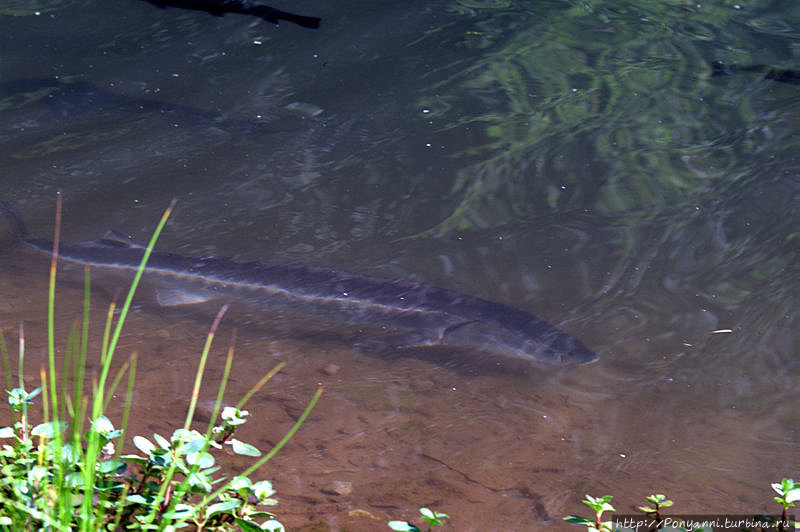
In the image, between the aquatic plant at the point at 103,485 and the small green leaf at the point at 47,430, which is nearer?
the aquatic plant at the point at 103,485

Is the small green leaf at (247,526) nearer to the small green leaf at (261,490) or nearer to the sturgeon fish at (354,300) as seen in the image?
the small green leaf at (261,490)

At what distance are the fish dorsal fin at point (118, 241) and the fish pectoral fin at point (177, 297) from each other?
0.59 metres

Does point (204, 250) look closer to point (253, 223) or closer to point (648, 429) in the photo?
point (253, 223)

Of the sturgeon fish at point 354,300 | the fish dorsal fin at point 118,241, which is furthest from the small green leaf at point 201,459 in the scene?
the fish dorsal fin at point 118,241

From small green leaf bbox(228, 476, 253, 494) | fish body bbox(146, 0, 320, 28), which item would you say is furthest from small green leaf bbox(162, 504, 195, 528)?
fish body bbox(146, 0, 320, 28)

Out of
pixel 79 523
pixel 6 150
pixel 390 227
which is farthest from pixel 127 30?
pixel 79 523

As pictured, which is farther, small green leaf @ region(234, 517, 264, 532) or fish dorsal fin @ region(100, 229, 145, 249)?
fish dorsal fin @ region(100, 229, 145, 249)

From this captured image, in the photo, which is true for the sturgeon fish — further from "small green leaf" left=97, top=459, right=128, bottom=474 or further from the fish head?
"small green leaf" left=97, top=459, right=128, bottom=474

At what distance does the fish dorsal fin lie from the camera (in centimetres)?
557

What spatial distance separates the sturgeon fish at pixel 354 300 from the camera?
4824 mm

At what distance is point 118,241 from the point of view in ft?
18.3

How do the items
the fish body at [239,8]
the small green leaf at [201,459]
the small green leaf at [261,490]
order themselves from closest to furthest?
the small green leaf at [201,459], the small green leaf at [261,490], the fish body at [239,8]

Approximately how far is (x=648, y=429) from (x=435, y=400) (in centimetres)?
121

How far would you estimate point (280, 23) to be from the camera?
9.23 meters
